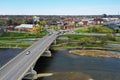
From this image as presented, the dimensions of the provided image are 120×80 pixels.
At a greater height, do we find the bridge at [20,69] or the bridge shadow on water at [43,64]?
the bridge at [20,69]

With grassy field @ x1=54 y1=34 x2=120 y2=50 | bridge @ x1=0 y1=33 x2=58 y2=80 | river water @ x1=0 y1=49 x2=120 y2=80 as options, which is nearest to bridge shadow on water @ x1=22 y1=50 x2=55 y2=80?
river water @ x1=0 y1=49 x2=120 y2=80

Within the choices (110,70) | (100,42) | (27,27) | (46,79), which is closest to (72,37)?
(100,42)

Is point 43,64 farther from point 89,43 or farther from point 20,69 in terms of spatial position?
point 89,43

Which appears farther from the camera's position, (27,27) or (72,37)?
(27,27)

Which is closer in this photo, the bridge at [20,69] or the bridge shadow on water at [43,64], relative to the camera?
the bridge at [20,69]

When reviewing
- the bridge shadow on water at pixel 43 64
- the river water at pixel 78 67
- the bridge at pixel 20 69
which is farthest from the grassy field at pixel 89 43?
the bridge at pixel 20 69

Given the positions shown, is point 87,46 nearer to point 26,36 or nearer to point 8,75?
point 26,36

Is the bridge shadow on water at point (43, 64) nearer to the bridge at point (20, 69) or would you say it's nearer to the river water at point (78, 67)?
the river water at point (78, 67)

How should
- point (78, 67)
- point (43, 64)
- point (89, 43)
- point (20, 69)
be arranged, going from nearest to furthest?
point (20, 69) < point (78, 67) < point (43, 64) < point (89, 43)

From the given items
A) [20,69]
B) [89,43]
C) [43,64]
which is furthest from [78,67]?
[89,43]
